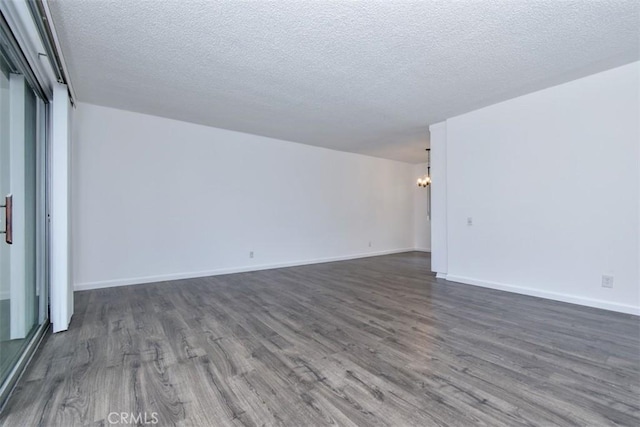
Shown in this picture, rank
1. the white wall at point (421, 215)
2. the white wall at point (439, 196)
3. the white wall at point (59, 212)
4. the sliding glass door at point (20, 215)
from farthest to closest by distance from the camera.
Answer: the white wall at point (421, 215), the white wall at point (439, 196), the white wall at point (59, 212), the sliding glass door at point (20, 215)

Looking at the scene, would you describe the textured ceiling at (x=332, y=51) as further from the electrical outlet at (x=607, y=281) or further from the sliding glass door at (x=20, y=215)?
the electrical outlet at (x=607, y=281)

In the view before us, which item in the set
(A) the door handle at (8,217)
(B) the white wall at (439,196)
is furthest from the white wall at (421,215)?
(A) the door handle at (8,217)

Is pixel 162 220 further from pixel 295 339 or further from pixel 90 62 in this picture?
pixel 295 339

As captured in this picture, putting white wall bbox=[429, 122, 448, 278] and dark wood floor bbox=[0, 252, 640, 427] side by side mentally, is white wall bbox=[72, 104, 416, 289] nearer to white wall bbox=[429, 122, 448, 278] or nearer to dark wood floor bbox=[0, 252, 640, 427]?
dark wood floor bbox=[0, 252, 640, 427]

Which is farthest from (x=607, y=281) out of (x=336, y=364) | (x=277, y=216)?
(x=277, y=216)

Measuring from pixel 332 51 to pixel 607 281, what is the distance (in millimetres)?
3810

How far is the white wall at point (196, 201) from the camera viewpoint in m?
4.13

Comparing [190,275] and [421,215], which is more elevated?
[421,215]

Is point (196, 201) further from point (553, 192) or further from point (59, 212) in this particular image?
point (553, 192)

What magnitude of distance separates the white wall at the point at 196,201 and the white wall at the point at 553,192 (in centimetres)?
277

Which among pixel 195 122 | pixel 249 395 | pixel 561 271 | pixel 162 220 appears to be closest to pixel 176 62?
pixel 195 122

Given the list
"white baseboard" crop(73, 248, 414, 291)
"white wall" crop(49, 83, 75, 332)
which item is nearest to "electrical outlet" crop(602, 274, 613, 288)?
"white baseboard" crop(73, 248, 414, 291)

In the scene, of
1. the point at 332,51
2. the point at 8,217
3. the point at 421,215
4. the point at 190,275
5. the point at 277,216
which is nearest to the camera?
the point at 8,217

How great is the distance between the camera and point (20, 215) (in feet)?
7.34
